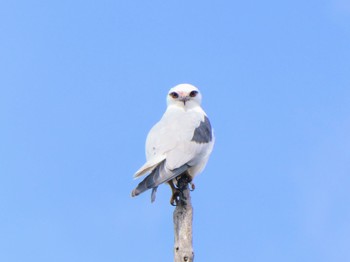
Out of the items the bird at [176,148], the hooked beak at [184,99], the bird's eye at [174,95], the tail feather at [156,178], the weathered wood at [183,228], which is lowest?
the weathered wood at [183,228]

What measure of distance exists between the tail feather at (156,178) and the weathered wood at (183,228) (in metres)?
0.28

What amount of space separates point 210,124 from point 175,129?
2.75 ft

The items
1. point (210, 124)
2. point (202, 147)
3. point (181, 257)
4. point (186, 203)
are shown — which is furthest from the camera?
point (210, 124)

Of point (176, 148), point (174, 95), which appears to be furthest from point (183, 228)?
point (174, 95)

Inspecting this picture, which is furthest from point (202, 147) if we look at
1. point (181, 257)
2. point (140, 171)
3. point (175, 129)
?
point (181, 257)

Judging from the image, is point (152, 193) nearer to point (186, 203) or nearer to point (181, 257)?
point (186, 203)

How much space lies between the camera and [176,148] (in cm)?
980

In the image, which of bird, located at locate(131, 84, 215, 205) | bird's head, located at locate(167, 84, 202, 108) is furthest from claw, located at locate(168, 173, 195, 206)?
bird's head, located at locate(167, 84, 202, 108)

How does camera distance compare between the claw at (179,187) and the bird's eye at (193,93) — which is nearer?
the claw at (179,187)

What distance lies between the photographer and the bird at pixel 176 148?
931cm

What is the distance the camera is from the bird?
931cm

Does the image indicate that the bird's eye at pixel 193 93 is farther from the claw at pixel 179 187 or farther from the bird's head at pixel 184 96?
the claw at pixel 179 187

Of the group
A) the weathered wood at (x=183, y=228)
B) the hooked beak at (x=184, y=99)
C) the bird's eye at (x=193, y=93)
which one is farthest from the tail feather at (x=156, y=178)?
the bird's eye at (x=193, y=93)

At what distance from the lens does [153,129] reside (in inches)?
409
